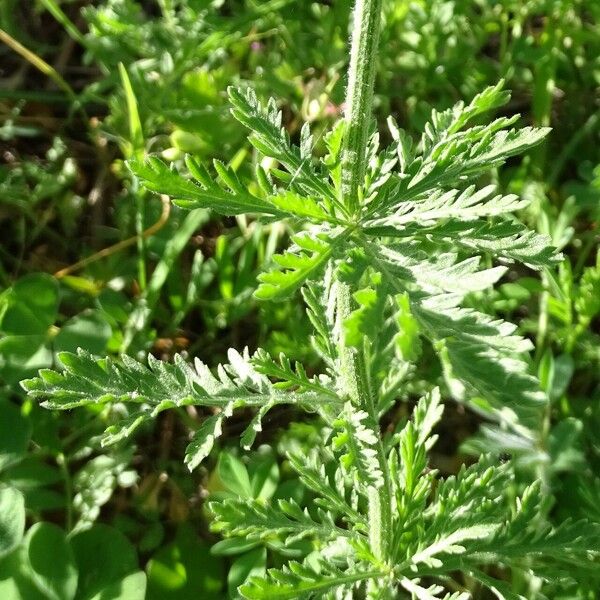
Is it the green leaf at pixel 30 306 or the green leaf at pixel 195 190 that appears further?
the green leaf at pixel 30 306

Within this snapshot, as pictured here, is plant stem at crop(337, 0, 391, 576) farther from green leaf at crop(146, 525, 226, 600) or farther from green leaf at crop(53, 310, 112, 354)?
green leaf at crop(53, 310, 112, 354)

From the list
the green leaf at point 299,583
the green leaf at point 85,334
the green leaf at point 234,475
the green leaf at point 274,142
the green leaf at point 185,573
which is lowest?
the green leaf at point 185,573

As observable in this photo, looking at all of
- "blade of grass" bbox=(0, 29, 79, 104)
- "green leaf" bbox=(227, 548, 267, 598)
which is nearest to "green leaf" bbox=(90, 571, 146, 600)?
"green leaf" bbox=(227, 548, 267, 598)

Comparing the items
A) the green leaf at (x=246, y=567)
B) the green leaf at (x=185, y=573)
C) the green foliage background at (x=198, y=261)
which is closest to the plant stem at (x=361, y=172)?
the green foliage background at (x=198, y=261)

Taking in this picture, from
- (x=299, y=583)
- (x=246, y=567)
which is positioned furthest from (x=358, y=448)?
(x=246, y=567)

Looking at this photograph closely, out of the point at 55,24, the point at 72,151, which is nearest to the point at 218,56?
the point at 72,151

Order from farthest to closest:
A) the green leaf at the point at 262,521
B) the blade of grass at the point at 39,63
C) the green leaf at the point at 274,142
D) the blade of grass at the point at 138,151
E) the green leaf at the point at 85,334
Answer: the blade of grass at the point at 39,63, the blade of grass at the point at 138,151, the green leaf at the point at 85,334, the green leaf at the point at 262,521, the green leaf at the point at 274,142

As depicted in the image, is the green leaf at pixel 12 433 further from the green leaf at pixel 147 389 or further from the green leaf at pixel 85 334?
the green leaf at pixel 147 389
